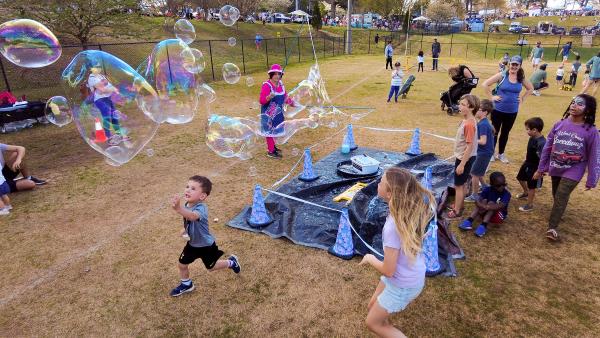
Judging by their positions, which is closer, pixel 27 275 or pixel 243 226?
pixel 27 275

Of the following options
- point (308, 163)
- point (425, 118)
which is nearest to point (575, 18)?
point (425, 118)

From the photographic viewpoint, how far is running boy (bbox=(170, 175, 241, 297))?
11.9 feet

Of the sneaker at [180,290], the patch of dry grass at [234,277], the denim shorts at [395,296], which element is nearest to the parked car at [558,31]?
the patch of dry grass at [234,277]

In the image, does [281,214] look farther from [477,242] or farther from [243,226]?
[477,242]

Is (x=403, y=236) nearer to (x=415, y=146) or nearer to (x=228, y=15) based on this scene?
(x=415, y=146)

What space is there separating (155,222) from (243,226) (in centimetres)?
144

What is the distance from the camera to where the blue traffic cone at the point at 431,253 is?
170 inches

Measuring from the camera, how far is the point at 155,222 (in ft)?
18.8

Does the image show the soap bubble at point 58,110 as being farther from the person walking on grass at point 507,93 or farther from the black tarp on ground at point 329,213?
the person walking on grass at point 507,93

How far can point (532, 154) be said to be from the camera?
5.88 m

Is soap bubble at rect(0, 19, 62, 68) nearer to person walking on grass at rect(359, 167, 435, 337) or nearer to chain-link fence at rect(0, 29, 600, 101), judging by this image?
person walking on grass at rect(359, 167, 435, 337)

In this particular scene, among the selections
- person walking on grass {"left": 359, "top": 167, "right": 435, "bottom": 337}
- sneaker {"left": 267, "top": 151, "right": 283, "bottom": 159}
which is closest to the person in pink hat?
sneaker {"left": 267, "top": 151, "right": 283, "bottom": 159}

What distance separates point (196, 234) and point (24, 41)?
454cm

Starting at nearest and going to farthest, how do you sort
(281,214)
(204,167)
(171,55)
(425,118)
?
(281,214) < (171,55) < (204,167) < (425,118)
